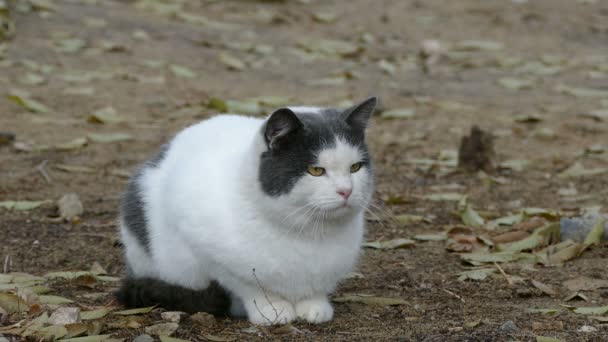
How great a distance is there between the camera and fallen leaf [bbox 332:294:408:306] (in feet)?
11.5

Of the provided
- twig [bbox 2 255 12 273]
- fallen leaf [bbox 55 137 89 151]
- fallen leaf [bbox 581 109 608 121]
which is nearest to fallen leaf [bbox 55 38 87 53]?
fallen leaf [bbox 55 137 89 151]

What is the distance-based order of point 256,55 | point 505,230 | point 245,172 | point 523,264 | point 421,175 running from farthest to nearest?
point 256,55 < point 421,175 < point 505,230 < point 523,264 < point 245,172

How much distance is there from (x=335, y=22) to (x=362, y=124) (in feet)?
23.0

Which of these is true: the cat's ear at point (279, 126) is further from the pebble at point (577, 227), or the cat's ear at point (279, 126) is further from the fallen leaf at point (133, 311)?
the pebble at point (577, 227)

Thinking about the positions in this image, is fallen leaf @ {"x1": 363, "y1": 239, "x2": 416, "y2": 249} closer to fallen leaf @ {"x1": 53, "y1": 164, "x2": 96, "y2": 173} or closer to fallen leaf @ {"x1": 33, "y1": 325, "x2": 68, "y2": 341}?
fallen leaf @ {"x1": 33, "y1": 325, "x2": 68, "y2": 341}

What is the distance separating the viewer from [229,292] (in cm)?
324

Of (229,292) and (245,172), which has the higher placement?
(245,172)

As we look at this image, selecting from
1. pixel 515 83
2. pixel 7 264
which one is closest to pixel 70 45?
pixel 515 83

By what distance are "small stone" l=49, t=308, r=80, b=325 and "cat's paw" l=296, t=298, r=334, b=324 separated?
80 cm

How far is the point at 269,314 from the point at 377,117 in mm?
3948

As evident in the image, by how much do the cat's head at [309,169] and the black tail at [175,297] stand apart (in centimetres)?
48

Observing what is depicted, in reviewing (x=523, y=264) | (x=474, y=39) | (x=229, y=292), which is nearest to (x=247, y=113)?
(x=523, y=264)

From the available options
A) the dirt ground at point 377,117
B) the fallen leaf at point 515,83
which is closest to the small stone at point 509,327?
the dirt ground at point 377,117

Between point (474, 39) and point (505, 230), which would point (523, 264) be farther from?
point (474, 39)
